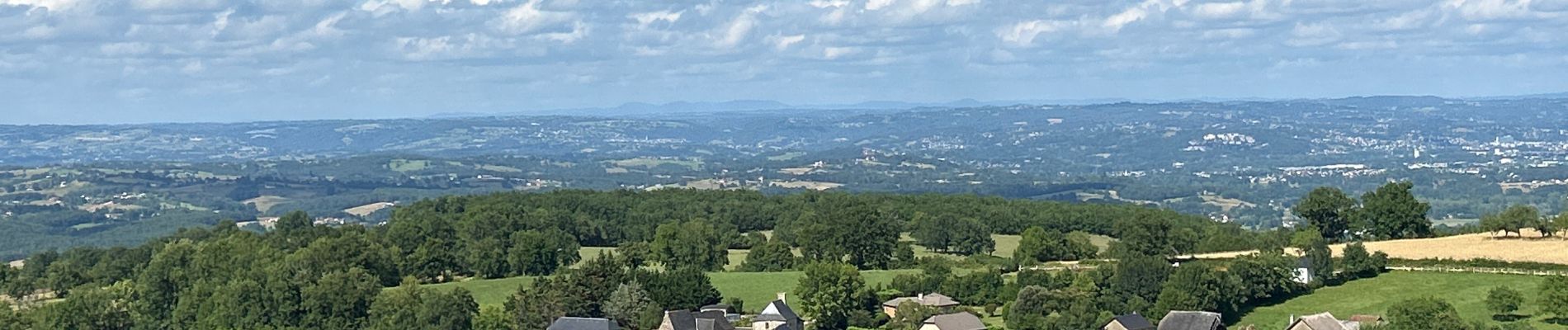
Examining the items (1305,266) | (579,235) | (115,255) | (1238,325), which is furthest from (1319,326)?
(115,255)

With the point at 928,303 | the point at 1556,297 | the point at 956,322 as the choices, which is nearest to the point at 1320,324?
the point at 1556,297

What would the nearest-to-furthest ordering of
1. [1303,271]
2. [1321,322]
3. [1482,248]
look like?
1. [1321,322]
2. [1303,271]
3. [1482,248]

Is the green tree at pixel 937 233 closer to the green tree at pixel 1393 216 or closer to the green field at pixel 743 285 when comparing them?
the green field at pixel 743 285

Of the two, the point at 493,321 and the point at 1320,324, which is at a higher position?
the point at 1320,324

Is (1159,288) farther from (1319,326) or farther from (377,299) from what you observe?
(377,299)

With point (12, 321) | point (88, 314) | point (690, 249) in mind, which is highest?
point (88, 314)

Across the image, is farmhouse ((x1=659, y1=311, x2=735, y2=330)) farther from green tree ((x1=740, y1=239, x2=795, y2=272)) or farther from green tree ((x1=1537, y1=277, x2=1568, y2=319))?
green tree ((x1=1537, y1=277, x2=1568, y2=319))

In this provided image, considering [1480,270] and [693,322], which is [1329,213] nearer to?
[1480,270]
